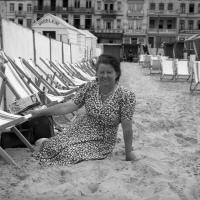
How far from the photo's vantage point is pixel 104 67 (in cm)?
296

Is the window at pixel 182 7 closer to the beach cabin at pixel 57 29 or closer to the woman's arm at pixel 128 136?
the beach cabin at pixel 57 29

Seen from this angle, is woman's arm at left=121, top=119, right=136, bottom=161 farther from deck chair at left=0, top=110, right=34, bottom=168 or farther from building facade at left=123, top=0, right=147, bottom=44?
building facade at left=123, top=0, right=147, bottom=44

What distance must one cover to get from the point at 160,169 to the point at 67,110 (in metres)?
0.96

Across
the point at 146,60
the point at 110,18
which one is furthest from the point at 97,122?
the point at 110,18

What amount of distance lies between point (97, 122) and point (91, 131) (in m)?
0.10

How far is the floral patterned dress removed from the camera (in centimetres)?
303

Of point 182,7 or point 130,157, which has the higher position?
point 182,7

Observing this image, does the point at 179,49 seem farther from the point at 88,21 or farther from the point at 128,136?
the point at 128,136

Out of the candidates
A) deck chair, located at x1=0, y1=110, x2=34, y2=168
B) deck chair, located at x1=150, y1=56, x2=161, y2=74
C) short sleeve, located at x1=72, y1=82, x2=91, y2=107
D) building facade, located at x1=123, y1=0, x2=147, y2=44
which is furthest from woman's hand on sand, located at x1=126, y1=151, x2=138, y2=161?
building facade, located at x1=123, y1=0, x2=147, y2=44

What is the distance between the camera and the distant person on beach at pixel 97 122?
9.86 feet

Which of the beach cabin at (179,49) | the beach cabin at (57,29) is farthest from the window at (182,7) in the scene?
the beach cabin at (57,29)

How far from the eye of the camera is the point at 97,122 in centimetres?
313

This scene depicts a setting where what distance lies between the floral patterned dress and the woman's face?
126 mm

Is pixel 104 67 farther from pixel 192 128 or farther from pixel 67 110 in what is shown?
pixel 192 128
